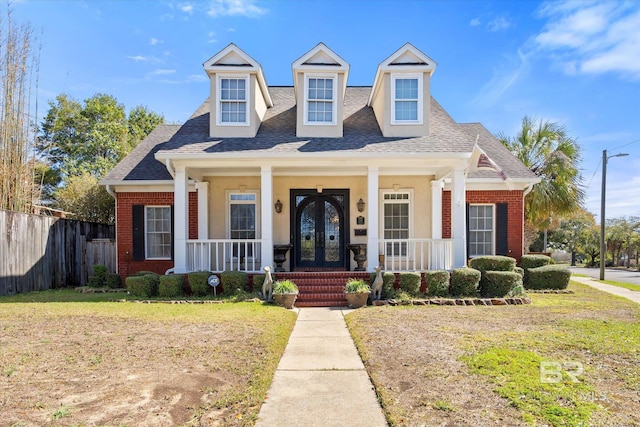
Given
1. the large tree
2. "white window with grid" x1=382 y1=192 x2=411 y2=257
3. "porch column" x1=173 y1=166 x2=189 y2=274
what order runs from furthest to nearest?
the large tree < "white window with grid" x1=382 y1=192 x2=411 y2=257 < "porch column" x1=173 y1=166 x2=189 y2=274

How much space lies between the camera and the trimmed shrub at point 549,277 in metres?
11.7

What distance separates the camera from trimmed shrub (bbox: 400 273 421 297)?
984 centimetres

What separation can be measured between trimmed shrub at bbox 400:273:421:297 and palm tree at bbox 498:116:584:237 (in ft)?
31.9

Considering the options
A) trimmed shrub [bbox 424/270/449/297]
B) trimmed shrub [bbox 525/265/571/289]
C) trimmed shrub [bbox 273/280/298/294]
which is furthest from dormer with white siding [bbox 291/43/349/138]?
trimmed shrub [bbox 525/265/571/289]

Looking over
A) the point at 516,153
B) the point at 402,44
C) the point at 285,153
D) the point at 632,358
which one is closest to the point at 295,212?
the point at 285,153

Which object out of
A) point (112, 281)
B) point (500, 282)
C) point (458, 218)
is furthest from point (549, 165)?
point (112, 281)

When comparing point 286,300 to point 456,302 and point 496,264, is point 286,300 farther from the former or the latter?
point 496,264

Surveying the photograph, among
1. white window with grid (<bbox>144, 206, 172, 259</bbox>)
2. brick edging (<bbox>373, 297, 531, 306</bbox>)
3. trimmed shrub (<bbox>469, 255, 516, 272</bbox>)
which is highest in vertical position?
white window with grid (<bbox>144, 206, 172, 259</bbox>)

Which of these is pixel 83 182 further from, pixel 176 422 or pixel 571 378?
pixel 571 378

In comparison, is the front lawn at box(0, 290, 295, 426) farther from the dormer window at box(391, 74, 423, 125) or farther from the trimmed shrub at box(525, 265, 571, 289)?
the trimmed shrub at box(525, 265, 571, 289)

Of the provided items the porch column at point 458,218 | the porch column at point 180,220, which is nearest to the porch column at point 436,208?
the porch column at point 458,218

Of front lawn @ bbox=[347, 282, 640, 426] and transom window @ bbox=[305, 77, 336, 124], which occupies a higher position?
transom window @ bbox=[305, 77, 336, 124]

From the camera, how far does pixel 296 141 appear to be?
11.4m

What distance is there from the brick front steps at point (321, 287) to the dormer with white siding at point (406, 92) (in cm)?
440
